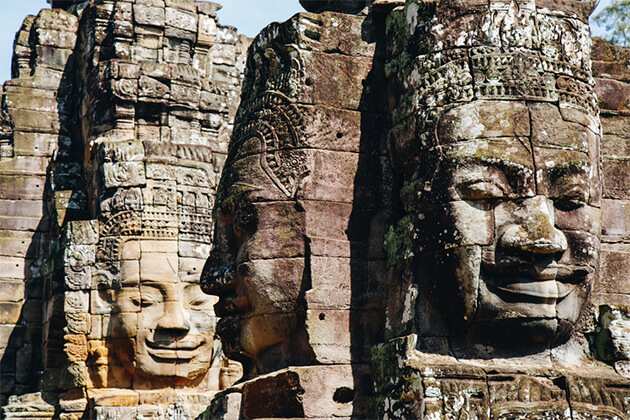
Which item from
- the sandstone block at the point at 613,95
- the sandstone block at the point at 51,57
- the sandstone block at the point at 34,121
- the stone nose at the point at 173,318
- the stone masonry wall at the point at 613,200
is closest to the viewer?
the stone masonry wall at the point at 613,200

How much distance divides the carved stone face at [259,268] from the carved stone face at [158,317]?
24.5ft

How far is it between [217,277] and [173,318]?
741 cm

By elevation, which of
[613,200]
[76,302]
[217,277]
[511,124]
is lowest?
[76,302]

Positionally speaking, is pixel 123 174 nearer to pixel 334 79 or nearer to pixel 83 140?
pixel 83 140

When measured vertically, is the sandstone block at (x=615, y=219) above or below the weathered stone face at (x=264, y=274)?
above

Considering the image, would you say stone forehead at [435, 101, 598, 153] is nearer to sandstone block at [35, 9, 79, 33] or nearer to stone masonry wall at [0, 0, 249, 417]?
stone masonry wall at [0, 0, 249, 417]

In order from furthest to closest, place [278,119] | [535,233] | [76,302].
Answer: [76,302] < [278,119] < [535,233]

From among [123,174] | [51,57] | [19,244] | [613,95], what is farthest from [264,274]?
[51,57]

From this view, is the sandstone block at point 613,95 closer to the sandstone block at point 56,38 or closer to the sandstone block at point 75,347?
the sandstone block at point 75,347

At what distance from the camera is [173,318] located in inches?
679

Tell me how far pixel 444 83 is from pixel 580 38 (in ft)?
3.86

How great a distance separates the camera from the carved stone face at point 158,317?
17328mm

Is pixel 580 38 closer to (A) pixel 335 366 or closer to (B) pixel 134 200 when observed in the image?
(A) pixel 335 366

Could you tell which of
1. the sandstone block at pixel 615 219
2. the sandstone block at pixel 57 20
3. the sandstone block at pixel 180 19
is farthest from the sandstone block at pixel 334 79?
the sandstone block at pixel 57 20
